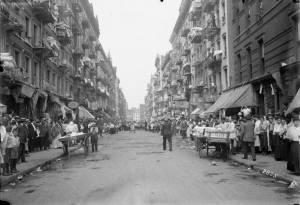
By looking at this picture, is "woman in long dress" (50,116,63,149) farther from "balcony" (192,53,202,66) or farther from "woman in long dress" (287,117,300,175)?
"balcony" (192,53,202,66)

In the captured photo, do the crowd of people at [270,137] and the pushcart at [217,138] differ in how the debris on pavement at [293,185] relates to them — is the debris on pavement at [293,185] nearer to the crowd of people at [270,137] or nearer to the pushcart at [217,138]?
the crowd of people at [270,137]

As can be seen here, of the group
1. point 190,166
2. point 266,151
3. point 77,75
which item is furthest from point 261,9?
point 77,75

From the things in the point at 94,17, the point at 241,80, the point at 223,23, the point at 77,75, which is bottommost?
the point at 241,80

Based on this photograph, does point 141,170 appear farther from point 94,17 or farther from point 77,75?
point 94,17

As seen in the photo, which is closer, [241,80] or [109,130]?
[241,80]

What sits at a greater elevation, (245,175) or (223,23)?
(223,23)

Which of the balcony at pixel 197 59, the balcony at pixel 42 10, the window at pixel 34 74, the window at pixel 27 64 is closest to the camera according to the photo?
the window at pixel 27 64

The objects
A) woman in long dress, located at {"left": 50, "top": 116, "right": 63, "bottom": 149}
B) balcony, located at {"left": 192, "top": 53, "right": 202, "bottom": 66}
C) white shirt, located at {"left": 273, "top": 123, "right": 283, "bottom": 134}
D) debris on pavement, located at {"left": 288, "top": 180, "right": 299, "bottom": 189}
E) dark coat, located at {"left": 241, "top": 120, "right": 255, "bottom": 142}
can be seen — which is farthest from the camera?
balcony, located at {"left": 192, "top": 53, "right": 202, "bottom": 66}

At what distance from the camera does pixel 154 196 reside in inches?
317

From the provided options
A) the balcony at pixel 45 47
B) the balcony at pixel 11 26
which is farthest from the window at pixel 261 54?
the balcony at pixel 45 47

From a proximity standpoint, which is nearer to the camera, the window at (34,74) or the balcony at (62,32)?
the window at (34,74)

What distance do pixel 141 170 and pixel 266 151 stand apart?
7.52 metres

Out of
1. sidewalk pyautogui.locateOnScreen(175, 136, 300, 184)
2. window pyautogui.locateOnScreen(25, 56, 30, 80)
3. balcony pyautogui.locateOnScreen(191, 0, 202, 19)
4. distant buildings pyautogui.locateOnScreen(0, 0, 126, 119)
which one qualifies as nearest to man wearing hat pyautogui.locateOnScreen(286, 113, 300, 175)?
sidewalk pyautogui.locateOnScreen(175, 136, 300, 184)

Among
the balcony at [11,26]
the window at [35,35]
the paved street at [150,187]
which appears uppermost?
the window at [35,35]
